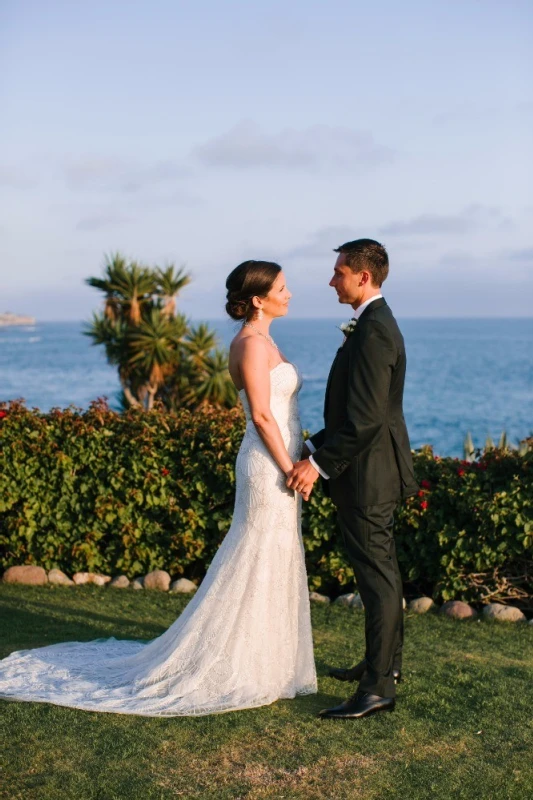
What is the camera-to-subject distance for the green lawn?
3941mm

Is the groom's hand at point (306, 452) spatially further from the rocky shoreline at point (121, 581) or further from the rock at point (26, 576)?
the rock at point (26, 576)

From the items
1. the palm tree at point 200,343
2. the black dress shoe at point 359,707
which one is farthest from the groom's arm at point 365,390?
the palm tree at point 200,343

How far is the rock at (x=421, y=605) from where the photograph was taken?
741cm

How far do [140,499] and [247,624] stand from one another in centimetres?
318

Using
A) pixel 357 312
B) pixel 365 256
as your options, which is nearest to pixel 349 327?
pixel 357 312

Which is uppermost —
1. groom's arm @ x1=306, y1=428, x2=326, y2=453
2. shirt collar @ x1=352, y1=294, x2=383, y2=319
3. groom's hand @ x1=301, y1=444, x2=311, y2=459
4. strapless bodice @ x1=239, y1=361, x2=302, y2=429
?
shirt collar @ x1=352, y1=294, x2=383, y2=319

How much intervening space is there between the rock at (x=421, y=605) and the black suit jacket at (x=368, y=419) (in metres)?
2.64

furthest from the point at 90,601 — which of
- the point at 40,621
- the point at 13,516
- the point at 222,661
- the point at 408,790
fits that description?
the point at 408,790

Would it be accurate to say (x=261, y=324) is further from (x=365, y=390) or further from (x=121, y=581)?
(x=121, y=581)

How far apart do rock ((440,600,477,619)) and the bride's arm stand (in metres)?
2.80

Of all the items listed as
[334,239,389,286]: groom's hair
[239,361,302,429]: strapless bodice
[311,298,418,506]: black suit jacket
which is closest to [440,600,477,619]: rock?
[311,298,418,506]: black suit jacket

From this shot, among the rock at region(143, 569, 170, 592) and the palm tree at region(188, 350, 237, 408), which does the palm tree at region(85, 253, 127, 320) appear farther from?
the rock at region(143, 569, 170, 592)

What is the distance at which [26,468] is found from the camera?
835cm

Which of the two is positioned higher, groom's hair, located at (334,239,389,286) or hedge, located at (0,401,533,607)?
groom's hair, located at (334,239,389,286)
